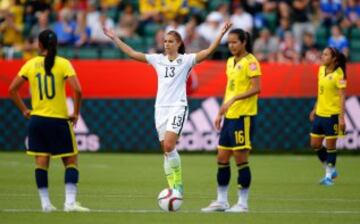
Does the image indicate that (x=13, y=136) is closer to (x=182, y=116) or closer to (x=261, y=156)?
(x=261, y=156)

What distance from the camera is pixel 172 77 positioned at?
1408 centimetres

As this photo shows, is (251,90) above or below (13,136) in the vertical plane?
above

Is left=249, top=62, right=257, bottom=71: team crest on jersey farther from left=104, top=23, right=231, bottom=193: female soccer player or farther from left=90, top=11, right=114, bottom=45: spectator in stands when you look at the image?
left=90, top=11, right=114, bottom=45: spectator in stands

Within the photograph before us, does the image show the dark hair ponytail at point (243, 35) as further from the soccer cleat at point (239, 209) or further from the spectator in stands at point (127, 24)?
the spectator in stands at point (127, 24)

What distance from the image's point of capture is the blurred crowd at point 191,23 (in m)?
27.0

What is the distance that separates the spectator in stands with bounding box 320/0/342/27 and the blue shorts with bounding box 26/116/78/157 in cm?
1664

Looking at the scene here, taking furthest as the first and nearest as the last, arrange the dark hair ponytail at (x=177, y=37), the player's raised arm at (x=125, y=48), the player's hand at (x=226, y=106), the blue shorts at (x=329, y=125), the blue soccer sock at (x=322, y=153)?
the blue soccer sock at (x=322, y=153) < the blue shorts at (x=329, y=125) < the dark hair ponytail at (x=177, y=37) < the player's raised arm at (x=125, y=48) < the player's hand at (x=226, y=106)

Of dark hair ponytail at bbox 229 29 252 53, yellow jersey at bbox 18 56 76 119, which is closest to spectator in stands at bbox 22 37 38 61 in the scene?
dark hair ponytail at bbox 229 29 252 53

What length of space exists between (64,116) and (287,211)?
123 inches

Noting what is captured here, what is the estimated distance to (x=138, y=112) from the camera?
2572 centimetres

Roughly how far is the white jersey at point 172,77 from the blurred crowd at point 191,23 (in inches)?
476

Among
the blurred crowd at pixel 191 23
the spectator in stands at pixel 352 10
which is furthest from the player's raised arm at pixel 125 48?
the spectator in stands at pixel 352 10

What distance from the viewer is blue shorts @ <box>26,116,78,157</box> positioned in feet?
42.1

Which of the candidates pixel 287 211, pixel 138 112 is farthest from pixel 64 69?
pixel 138 112
